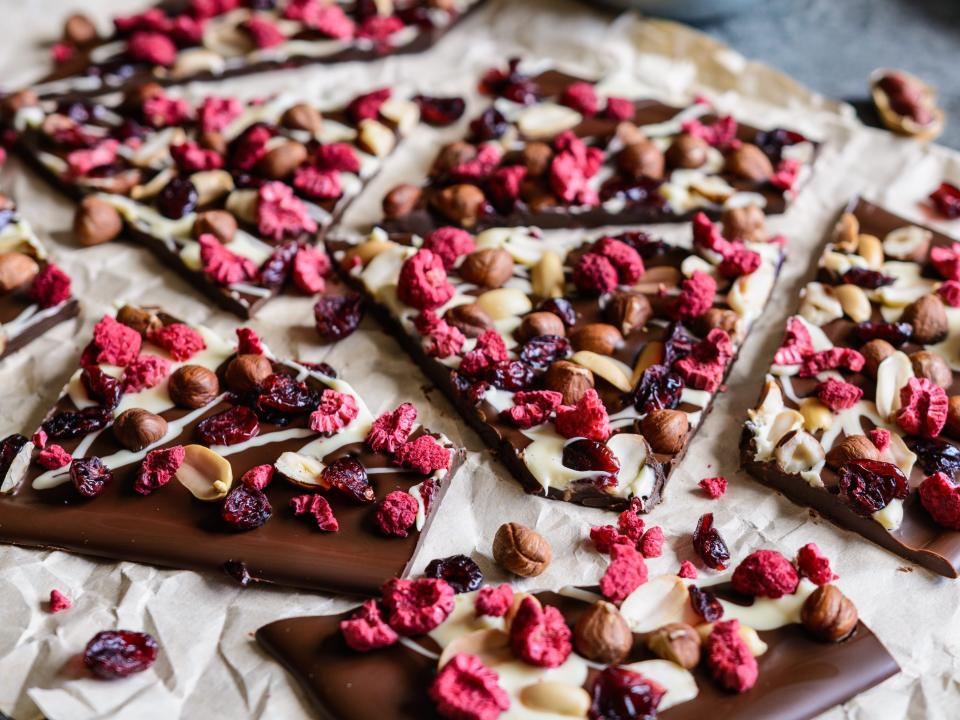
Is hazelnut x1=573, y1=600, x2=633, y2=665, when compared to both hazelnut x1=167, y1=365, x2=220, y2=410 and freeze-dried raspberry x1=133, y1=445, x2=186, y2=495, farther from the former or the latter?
hazelnut x1=167, y1=365, x2=220, y2=410

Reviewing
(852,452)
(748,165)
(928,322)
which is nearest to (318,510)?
(852,452)

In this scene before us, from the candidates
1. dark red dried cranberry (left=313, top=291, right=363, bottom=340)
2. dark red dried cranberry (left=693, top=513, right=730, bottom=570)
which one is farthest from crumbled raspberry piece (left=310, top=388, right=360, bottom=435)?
dark red dried cranberry (left=693, top=513, right=730, bottom=570)

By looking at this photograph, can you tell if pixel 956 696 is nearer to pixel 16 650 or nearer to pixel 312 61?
pixel 16 650

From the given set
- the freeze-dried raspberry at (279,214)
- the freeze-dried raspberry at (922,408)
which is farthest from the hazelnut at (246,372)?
the freeze-dried raspberry at (922,408)

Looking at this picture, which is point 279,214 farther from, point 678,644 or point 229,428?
point 678,644

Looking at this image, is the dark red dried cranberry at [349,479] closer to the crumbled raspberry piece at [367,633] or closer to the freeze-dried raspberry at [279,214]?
the crumbled raspberry piece at [367,633]

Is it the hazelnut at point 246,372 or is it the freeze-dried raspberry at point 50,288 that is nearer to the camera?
the hazelnut at point 246,372
